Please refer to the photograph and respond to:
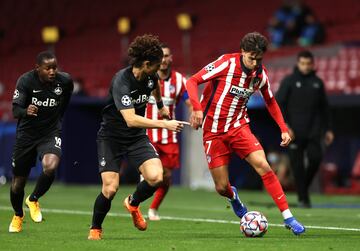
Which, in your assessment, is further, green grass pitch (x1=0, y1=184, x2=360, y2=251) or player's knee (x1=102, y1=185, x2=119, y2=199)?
player's knee (x1=102, y1=185, x2=119, y2=199)

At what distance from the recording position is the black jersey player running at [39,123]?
1077cm

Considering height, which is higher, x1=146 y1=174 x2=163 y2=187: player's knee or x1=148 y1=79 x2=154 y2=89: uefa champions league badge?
x1=148 y1=79 x2=154 y2=89: uefa champions league badge

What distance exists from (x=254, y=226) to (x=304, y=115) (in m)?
5.89

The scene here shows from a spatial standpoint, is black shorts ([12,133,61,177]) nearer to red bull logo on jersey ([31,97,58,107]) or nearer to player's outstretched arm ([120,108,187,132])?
red bull logo on jersey ([31,97,58,107])

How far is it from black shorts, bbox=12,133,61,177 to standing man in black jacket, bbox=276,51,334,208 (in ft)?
17.6

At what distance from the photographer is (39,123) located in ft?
36.2

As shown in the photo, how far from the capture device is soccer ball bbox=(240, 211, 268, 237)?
10016 mm

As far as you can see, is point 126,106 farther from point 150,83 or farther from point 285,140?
point 285,140

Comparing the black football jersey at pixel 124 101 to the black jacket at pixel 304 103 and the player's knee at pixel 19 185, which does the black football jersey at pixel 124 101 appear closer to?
the player's knee at pixel 19 185

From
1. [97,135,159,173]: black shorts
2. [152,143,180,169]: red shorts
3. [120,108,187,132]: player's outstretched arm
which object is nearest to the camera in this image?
[120,108,187,132]: player's outstretched arm

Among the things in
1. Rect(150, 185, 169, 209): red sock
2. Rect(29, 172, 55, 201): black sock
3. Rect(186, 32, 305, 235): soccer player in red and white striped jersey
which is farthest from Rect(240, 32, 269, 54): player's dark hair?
Rect(150, 185, 169, 209): red sock

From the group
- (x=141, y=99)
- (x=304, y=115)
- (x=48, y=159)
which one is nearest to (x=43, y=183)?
(x=48, y=159)

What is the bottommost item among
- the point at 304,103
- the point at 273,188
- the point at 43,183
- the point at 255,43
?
the point at 304,103

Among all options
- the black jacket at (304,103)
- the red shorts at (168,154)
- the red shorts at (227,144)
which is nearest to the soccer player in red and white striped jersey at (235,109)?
the red shorts at (227,144)
